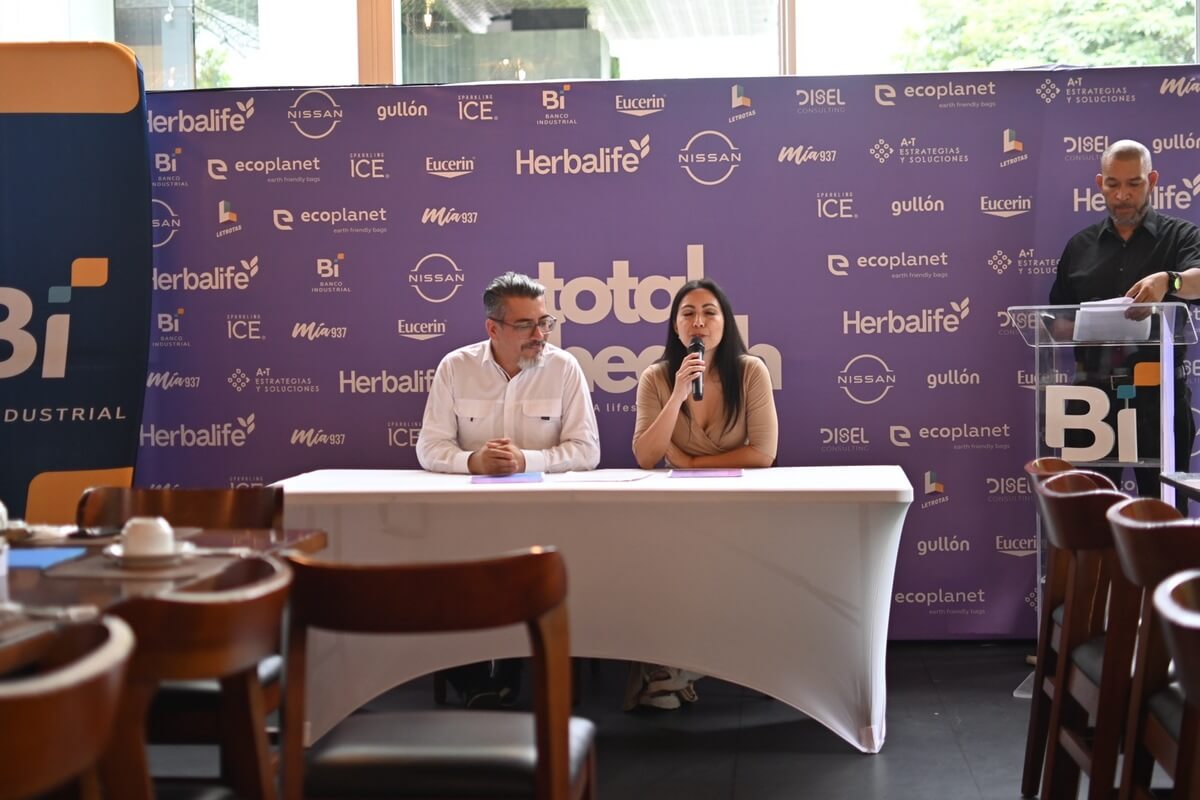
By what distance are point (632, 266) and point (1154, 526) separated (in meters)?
3.07

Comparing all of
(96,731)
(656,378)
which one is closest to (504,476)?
(656,378)

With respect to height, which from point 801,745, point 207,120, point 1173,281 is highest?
point 207,120

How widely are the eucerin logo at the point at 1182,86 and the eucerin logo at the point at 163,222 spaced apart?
3.92 metres

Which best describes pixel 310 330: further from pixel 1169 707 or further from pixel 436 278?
pixel 1169 707

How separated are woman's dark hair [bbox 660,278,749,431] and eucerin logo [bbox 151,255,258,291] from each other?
1.83m

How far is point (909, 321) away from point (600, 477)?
1772 mm

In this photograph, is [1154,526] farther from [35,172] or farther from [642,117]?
[35,172]

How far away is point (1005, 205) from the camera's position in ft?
15.3

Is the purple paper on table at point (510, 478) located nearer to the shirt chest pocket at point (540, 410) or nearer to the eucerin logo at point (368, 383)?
the shirt chest pocket at point (540, 410)

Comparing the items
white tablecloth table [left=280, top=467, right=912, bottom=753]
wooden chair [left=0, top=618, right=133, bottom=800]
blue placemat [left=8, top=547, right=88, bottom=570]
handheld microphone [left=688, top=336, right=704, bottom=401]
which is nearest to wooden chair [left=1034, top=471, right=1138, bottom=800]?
white tablecloth table [left=280, top=467, right=912, bottom=753]

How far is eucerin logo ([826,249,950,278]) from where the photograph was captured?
4676 mm

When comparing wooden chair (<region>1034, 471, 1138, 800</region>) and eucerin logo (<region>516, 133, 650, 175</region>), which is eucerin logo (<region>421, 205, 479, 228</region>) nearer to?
eucerin logo (<region>516, 133, 650, 175</region>)

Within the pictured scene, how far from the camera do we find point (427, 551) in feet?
11.0

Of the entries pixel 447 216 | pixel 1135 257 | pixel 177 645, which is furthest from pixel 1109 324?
pixel 177 645
